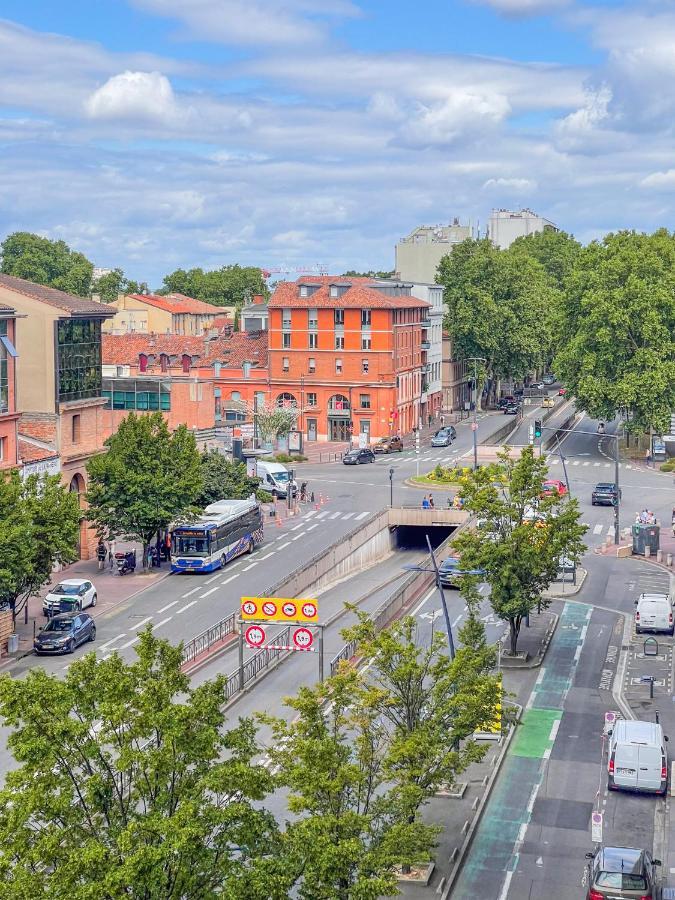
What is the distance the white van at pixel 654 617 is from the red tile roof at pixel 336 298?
73263 mm

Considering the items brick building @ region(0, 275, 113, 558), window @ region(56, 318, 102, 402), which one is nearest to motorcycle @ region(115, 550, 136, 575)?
brick building @ region(0, 275, 113, 558)

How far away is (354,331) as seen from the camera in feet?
458

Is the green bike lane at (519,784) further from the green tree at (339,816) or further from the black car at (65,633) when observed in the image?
the black car at (65,633)

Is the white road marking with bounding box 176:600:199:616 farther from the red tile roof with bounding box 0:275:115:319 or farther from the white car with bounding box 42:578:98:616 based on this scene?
the red tile roof with bounding box 0:275:115:319

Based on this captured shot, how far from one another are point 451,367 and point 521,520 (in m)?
106

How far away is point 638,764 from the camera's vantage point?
4681cm

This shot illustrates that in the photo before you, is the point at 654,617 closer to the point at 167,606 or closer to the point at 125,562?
the point at 167,606

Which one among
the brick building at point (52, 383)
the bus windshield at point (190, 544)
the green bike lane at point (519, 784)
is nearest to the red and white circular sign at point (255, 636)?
the green bike lane at point (519, 784)

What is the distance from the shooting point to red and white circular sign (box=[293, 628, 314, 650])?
54562 millimetres

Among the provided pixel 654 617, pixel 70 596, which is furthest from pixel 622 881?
pixel 70 596

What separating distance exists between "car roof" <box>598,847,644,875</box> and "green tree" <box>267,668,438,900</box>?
5.64 metres

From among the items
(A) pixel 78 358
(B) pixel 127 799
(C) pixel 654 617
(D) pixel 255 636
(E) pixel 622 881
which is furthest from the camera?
(A) pixel 78 358

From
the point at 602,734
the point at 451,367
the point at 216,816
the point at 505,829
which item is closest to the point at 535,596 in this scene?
the point at 602,734

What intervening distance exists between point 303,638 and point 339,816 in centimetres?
2112
